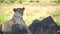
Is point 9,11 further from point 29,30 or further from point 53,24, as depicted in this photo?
point 53,24

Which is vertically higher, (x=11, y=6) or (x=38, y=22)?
(x=11, y=6)

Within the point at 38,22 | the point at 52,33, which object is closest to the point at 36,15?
the point at 38,22

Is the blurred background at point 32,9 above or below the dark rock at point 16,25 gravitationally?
above

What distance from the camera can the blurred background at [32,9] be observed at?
9.02ft

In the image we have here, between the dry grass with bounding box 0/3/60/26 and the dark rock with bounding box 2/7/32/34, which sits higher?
the dry grass with bounding box 0/3/60/26

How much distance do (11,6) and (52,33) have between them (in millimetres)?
541

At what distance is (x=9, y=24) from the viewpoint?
2.77m

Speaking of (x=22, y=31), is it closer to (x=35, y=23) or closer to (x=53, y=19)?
(x=35, y=23)

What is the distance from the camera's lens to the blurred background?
108 inches

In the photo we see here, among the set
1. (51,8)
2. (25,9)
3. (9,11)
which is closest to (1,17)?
(9,11)

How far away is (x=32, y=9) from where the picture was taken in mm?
2785

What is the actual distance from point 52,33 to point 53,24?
10cm

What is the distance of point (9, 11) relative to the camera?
2.78 metres

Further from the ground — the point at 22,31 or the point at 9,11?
the point at 9,11
